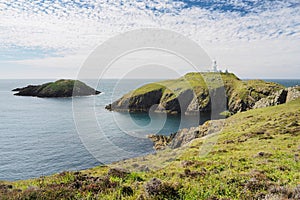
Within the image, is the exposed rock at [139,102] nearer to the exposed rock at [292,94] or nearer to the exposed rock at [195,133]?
the exposed rock at [195,133]

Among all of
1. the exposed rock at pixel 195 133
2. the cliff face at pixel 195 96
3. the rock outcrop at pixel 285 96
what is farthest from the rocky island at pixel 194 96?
the exposed rock at pixel 195 133

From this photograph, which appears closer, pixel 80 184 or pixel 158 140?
pixel 80 184

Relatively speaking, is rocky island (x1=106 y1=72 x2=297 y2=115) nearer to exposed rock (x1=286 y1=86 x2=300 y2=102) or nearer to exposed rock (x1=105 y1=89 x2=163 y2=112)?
exposed rock (x1=105 y1=89 x2=163 y2=112)

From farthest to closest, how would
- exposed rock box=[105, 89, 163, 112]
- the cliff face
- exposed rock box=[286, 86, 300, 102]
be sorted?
exposed rock box=[105, 89, 163, 112] < the cliff face < exposed rock box=[286, 86, 300, 102]

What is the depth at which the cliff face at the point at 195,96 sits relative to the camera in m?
125

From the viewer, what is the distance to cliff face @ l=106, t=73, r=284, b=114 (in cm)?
12478

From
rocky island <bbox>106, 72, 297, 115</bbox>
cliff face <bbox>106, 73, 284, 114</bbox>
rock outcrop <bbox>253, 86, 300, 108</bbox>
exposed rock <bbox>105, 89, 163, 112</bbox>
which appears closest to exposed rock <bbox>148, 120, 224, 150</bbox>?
rock outcrop <bbox>253, 86, 300, 108</bbox>

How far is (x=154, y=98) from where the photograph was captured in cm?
14500

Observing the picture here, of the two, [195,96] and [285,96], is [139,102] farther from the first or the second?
[285,96]

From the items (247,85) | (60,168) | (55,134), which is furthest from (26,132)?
(247,85)

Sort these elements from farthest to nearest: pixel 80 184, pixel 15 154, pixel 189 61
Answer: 1. pixel 15 154
2. pixel 189 61
3. pixel 80 184

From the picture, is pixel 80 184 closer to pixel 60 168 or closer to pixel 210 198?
pixel 210 198

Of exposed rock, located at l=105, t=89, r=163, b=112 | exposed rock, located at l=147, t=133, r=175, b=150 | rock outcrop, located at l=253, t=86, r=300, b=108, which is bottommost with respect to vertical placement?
exposed rock, located at l=147, t=133, r=175, b=150

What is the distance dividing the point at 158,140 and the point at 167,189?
5401 centimetres
